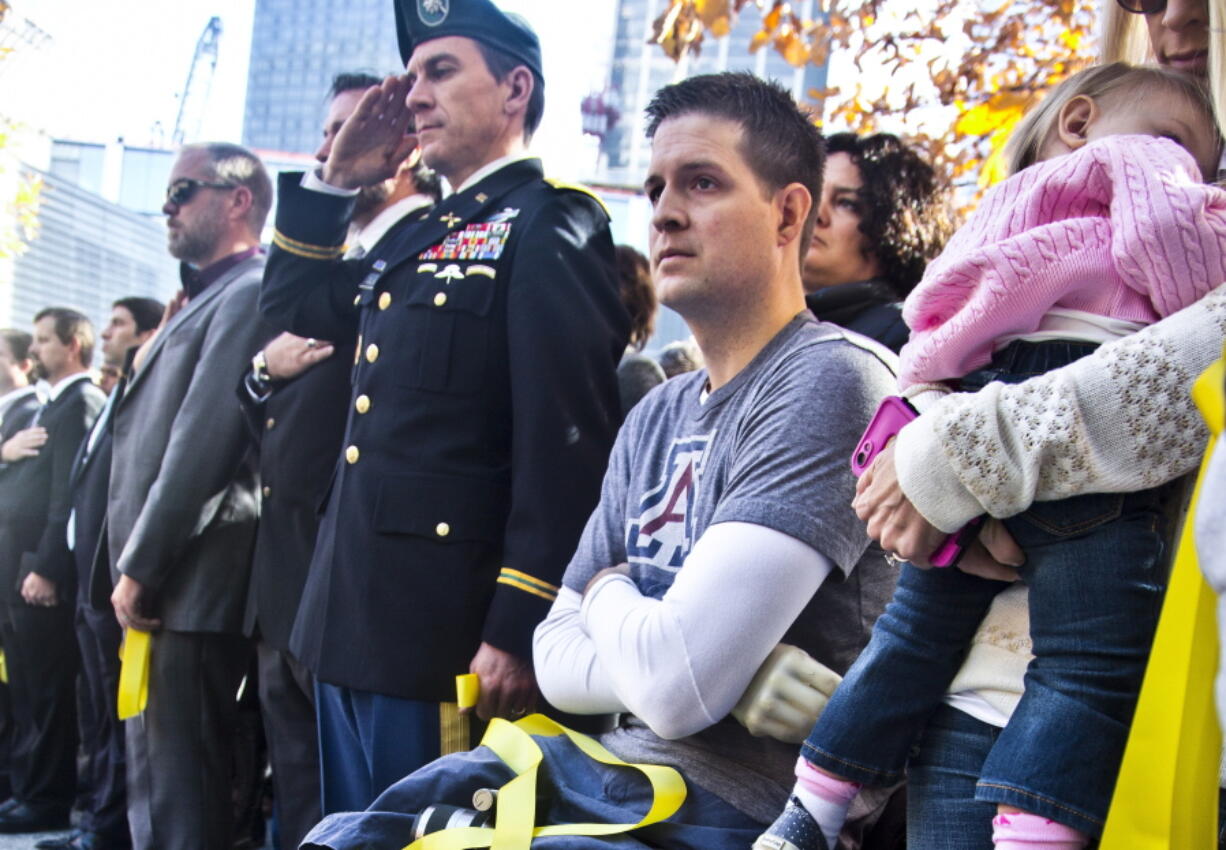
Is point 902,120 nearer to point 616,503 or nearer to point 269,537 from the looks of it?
point 269,537

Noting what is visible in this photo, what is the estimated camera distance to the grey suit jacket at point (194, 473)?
3.86m

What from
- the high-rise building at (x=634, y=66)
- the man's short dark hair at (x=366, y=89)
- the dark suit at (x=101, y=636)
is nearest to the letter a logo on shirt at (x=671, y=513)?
the man's short dark hair at (x=366, y=89)

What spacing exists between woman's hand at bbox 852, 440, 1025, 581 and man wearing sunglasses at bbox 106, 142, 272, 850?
2.87 m

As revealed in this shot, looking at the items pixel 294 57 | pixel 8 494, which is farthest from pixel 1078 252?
pixel 294 57

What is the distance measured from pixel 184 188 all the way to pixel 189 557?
54.8 inches

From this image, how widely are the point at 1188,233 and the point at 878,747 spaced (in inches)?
26.0

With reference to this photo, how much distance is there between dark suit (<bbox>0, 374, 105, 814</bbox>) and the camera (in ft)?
18.4

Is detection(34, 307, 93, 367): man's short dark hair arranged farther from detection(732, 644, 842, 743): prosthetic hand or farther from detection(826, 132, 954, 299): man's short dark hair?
detection(732, 644, 842, 743): prosthetic hand

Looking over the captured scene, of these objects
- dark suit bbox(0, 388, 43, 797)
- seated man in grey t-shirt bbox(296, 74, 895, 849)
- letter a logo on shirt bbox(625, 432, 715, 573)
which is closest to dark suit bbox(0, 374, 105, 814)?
dark suit bbox(0, 388, 43, 797)

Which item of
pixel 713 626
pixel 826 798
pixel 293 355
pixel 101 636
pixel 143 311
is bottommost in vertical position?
pixel 101 636

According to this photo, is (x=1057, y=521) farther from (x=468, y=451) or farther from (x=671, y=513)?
(x=468, y=451)

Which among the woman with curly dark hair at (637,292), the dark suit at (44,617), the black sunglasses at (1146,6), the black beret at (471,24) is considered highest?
the black beret at (471,24)

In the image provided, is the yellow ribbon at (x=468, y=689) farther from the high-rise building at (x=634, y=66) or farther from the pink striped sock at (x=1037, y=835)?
the high-rise building at (x=634, y=66)

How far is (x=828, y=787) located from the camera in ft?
5.02
